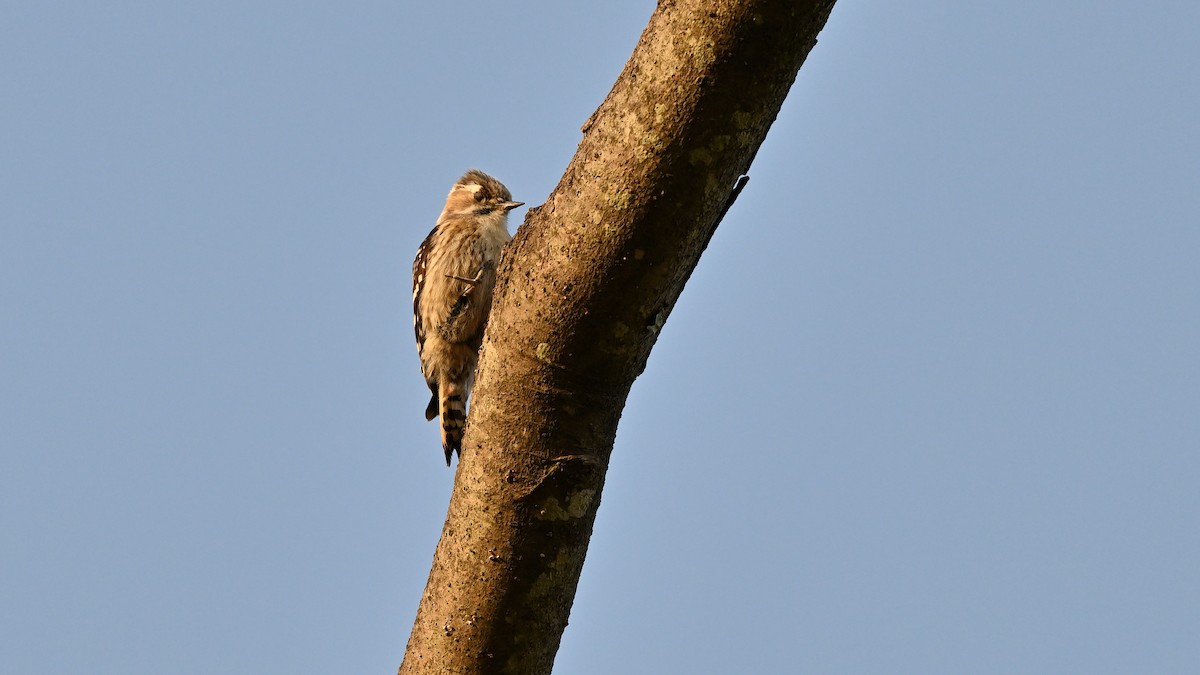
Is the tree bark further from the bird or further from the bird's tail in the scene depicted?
the bird's tail

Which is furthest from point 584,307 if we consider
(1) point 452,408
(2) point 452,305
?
(1) point 452,408

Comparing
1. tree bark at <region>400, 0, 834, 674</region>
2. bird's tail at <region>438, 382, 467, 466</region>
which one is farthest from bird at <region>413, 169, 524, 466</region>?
tree bark at <region>400, 0, 834, 674</region>

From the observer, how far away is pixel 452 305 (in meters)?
7.38

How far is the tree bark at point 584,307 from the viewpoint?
256cm

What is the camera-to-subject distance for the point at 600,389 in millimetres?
2885

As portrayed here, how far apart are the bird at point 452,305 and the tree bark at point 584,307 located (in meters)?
4.23

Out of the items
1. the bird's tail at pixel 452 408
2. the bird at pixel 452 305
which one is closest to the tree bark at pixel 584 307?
the bird at pixel 452 305

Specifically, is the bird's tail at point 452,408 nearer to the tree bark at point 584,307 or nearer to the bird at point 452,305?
the bird at point 452,305

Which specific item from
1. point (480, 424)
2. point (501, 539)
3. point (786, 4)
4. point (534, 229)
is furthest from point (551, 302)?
point (786, 4)

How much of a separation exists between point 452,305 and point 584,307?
4.70 meters

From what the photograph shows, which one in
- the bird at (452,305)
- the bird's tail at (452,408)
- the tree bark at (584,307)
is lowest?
the tree bark at (584,307)

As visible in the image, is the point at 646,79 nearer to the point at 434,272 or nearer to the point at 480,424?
the point at 480,424

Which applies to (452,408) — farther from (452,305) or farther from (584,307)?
(584,307)

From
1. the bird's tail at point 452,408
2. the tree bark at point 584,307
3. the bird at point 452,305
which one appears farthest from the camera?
the bird's tail at point 452,408
